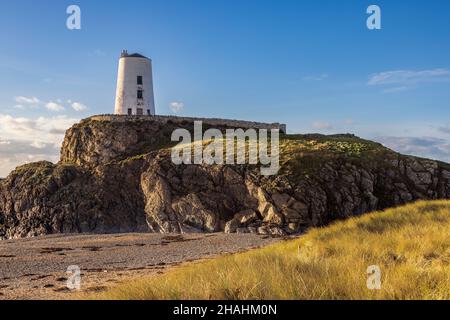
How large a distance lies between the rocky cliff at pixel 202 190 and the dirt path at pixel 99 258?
5.24m

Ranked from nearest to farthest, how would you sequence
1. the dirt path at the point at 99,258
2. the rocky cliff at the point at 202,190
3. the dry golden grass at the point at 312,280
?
1. the dry golden grass at the point at 312,280
2. the dirt path at the point at 99,258
3. the rocky cliff at the point at 202,190

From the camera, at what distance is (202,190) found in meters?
43.9

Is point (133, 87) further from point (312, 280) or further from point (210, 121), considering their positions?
point (312, 280)

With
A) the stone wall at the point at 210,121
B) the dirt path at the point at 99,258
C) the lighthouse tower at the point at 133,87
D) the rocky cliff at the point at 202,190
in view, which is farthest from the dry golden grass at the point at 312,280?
the lighthouse tower at the point at 133,87

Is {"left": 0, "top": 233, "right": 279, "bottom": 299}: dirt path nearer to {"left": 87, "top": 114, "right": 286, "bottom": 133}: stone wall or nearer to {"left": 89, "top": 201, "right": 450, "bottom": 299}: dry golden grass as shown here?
{"left": 89, "top": 201, "right": 450, "bottom": 299}: dry golden grass

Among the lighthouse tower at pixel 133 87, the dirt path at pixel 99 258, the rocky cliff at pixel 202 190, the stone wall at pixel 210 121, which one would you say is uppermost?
the lighthouse tower at pixel 133 87

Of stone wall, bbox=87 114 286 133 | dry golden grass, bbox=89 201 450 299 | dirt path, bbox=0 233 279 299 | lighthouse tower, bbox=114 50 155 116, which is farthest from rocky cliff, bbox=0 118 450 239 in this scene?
dry golden grass, bbox=89 201 450 299

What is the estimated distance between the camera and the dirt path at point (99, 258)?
1808cm

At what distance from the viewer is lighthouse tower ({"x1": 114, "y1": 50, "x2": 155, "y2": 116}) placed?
71.4 m

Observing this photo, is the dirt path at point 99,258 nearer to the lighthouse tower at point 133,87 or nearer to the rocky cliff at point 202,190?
the rocky cliff at point 202,190

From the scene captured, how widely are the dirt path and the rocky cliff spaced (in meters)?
5.24
